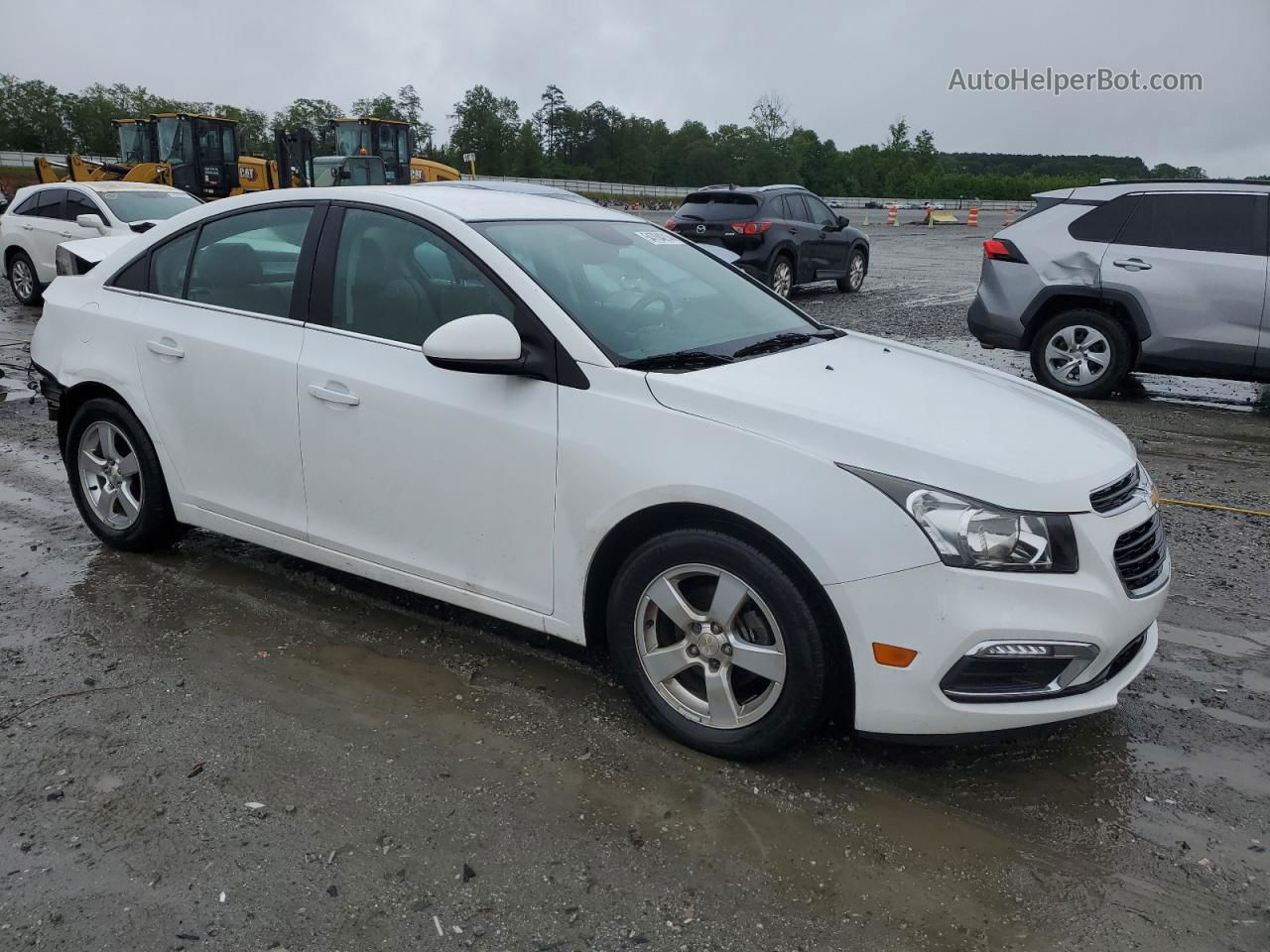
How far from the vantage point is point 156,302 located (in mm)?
4680

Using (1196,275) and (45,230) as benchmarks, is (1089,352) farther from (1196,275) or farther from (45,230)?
(45,230)

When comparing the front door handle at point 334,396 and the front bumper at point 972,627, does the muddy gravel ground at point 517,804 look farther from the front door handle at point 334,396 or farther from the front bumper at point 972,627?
the front door handle at point 334,396

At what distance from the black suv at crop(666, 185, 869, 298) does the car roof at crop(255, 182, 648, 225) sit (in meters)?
10.8

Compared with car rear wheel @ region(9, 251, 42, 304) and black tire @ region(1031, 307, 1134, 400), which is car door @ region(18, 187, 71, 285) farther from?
black tire @ region(1031, 307, 1134, 400)

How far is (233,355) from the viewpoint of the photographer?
4289mm

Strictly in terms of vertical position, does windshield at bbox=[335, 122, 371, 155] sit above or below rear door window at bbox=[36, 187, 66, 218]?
above

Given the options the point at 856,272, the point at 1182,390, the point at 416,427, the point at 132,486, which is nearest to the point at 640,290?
the point at 416,427

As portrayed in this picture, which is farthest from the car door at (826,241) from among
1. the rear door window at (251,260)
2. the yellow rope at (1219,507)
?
the rear door window at (251,260)

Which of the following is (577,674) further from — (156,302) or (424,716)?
(156,302)

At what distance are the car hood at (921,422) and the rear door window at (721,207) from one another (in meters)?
12.2

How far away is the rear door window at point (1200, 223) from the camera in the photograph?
27.0ft

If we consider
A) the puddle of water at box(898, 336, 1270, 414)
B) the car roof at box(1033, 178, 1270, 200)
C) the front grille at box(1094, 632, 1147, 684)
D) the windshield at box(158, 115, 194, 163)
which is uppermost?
the windshield at box(158, 115, 194, 163)

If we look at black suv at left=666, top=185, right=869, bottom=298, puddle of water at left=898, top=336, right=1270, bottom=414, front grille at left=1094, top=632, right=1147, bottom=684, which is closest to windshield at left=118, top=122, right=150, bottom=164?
black suv at left=666, top=185, right=869, bottom=298

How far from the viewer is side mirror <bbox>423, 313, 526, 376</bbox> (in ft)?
11.3
